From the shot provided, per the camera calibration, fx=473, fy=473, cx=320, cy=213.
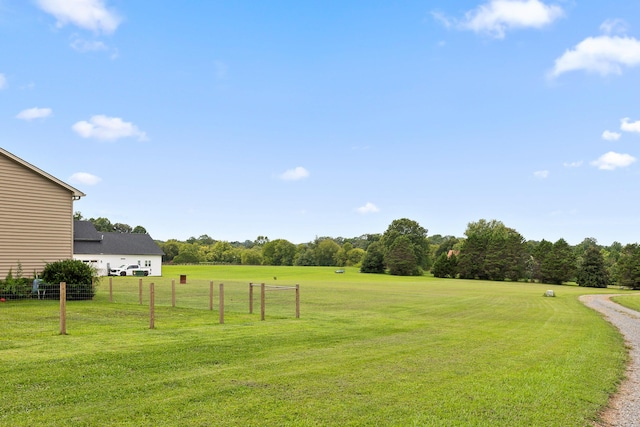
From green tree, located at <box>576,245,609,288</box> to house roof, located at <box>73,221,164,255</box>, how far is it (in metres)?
63.5

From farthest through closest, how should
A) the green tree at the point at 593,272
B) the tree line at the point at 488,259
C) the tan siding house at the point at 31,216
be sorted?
1. the tree line at the point at 488,259
2. the green tree at the point at 593,272
3. the tan siding house at the point at 31,216

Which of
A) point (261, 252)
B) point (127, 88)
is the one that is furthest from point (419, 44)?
point (261, 252)

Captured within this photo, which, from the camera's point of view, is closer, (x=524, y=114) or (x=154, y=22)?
(x=154, y=22)

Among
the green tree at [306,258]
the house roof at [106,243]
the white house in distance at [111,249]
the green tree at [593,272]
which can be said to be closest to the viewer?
the white house in distance at [111,249]

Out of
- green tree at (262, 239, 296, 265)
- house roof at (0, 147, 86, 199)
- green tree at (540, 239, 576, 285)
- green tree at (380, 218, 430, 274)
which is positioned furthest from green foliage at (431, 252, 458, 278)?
house roof at (0, 147, 86, 199)

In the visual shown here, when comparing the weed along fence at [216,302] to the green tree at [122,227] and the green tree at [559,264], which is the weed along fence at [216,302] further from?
the green tree at [122,227]

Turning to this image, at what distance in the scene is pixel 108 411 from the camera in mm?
5785

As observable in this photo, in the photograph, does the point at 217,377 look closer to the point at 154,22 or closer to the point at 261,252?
the point at 154,22

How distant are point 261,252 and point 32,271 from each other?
402ft

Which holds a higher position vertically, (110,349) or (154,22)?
(154,22)

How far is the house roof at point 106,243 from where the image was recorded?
57.0m

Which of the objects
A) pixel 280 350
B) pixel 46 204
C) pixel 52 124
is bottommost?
pixel 280 350

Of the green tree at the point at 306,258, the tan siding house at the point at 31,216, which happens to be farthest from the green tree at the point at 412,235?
the tan siding house at the point at 31,216

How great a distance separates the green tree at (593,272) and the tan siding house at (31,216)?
7315 centimetres
